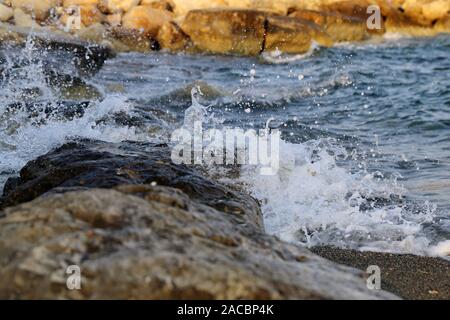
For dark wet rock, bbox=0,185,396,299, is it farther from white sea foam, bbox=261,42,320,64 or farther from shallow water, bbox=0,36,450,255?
white sea foam, bbox=261,42,320,64

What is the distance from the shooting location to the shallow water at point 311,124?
5.19m

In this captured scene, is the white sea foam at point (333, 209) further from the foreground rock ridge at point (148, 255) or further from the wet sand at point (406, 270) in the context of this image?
the foreground rock ridge at point (148, 255)

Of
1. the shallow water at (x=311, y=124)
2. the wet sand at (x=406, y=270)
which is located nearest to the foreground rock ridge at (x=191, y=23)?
the shallow water at (x=311, y=124)

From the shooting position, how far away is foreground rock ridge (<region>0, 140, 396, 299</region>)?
7.45ft

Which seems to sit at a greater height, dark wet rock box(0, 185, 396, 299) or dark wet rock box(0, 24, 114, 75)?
dark wet rock box(0, 24, 114, 75)

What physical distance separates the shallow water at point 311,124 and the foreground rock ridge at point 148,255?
1977 millimetres

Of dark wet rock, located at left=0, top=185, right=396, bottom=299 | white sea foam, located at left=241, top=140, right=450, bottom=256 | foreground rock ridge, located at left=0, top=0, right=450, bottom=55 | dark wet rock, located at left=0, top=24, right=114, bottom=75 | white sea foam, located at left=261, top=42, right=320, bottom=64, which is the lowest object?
dark wet rock, located at left=0, top=185, right=396, bottom=299

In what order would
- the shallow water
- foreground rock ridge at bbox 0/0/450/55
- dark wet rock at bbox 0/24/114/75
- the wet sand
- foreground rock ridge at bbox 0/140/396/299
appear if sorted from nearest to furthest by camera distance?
foreground rock ridge at bbox 0/140/396/299 < the wet sand < the shallow water < dark wet rock at bbox 0/24/114/75 < foreground rock ridge at bbox 0/0/450/55

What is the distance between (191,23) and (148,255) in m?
16.1

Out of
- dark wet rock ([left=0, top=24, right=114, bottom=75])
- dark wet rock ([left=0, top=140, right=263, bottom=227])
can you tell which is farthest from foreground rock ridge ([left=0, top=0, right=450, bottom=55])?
dark wet rock ([left=0, top=140, right=263, bottom=227])

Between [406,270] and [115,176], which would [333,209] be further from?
[115,176]

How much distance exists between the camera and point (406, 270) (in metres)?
4.09

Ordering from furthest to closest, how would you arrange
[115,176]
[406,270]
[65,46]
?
[65,46] → [406,270] → [115,176]

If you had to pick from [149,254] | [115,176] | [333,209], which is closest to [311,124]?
[333,209]
